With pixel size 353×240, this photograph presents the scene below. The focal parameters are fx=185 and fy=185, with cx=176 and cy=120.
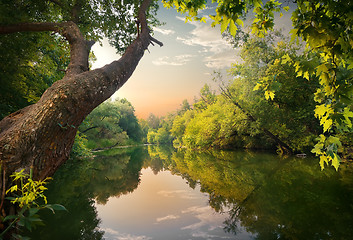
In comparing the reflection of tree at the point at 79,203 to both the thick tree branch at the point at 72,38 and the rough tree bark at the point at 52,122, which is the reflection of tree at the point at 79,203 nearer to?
the rough tree bark at the point at 52,122

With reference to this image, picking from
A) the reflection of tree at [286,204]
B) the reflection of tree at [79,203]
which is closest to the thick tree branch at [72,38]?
the reflection of tree at [79,203]

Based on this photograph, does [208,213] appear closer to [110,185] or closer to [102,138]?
[110,185]

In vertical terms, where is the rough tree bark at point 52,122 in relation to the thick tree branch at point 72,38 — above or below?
below

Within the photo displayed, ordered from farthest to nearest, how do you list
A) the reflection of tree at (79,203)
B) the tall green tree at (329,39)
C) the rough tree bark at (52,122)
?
the reflection of tree at (79,203) < the rough tree bark at (52,122) < the tall green tree at (329,39)

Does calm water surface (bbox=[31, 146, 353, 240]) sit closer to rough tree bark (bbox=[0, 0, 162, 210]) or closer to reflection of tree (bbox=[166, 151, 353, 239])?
reflection of tree (bbox=[166, 151, 353, 239])

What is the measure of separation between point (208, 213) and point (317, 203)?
2926mm

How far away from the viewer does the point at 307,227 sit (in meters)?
3.62

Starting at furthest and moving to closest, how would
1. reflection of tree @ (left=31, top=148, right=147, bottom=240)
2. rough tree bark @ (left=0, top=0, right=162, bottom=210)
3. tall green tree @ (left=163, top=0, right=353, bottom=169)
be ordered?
1. reflection of tree @ (left=31, top=148, right=147, bottom=240)
2. rough tree bark @ (left=0, top=0, right=162, bottom=210)
3. tall green tree @ (left=163, top=0, right=353, bottom=169)

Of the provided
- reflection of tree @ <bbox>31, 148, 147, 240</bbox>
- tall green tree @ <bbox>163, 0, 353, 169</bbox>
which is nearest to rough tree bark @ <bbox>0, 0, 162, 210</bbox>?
reflection of tree @ <bbox>31, 148, 147, 240</bbox>

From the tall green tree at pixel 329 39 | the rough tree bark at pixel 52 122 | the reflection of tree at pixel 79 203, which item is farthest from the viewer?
the reflection of tree at pixel 79 203

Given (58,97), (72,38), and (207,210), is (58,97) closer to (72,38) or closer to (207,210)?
(72,38)

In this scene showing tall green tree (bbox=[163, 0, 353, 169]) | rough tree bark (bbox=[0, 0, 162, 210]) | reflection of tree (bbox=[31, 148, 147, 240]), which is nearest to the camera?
tall green tree (bbox=[163, 0, 353, 169])

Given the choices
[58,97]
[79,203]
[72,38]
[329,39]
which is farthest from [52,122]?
[79,203]

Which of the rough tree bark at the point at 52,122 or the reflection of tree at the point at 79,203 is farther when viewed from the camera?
the reflection of tree at the point at 79,203
